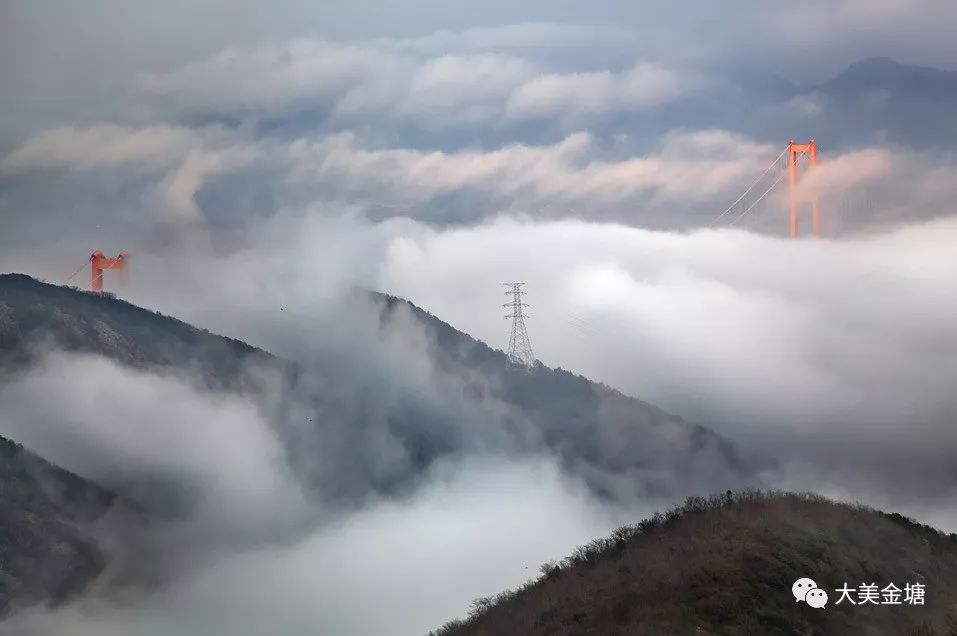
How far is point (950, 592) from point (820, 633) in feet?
67.7

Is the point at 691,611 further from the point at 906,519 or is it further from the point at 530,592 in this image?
the point at 906,519

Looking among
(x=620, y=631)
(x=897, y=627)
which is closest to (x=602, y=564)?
(x=620, y=631)

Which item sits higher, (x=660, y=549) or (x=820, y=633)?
(x=660, y=549)

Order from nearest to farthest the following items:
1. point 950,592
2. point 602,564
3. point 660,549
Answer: point 950,592 < point 660,549 < point 602,564

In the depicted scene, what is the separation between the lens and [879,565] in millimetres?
97750

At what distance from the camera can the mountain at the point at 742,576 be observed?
273 feet

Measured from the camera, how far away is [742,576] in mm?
88062

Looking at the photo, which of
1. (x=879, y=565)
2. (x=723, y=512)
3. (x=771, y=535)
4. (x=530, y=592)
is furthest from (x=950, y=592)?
(x=530, y=592)

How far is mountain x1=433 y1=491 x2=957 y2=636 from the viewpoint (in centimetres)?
8306

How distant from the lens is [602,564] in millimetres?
115000

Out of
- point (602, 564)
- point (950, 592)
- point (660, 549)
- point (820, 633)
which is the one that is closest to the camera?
point (820, 633)

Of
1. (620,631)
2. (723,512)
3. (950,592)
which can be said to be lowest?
(620,631)

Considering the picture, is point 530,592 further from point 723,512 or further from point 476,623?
point 723,512

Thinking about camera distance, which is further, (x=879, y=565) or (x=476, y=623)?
(x=476, y=623)
